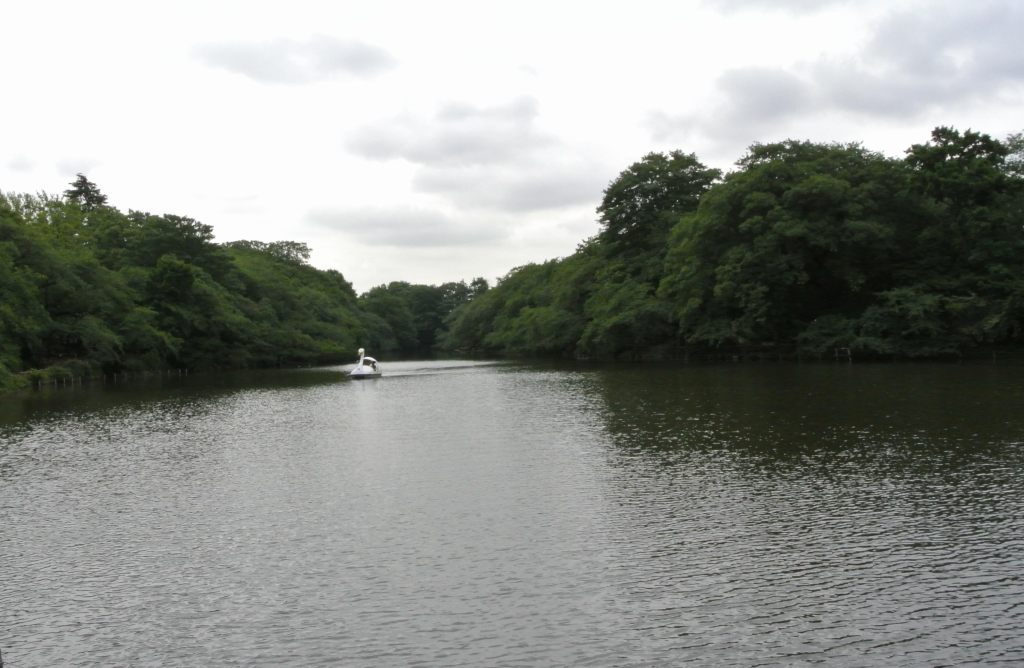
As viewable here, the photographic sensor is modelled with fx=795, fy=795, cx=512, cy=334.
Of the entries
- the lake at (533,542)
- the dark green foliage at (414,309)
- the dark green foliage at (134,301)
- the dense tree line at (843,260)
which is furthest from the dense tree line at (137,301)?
the dense tree line at (843,260)

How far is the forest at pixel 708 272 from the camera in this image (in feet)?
145

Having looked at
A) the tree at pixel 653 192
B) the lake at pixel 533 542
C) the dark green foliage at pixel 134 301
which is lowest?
the lake at pixel 533 542

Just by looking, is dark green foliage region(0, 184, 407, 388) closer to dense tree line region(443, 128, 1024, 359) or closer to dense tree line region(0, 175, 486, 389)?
dense tree line region(0, 175, 486, 389)

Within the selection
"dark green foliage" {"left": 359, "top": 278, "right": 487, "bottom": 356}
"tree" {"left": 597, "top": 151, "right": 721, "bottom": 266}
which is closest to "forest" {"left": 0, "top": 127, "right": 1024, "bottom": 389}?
"tree" {"left": 597, "top": 151, "right": 721, "bottom": 266}

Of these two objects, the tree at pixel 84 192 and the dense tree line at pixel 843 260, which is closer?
the dense tree line at pixel 843 260

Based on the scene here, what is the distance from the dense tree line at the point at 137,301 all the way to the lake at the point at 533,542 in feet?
94.8

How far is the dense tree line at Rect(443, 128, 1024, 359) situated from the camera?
4325 centimetres

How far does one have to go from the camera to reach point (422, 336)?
14762cm

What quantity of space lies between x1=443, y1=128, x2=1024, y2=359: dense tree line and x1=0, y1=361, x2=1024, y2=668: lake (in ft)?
71.1

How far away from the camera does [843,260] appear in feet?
161

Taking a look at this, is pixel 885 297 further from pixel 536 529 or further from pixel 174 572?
pixel 174 572

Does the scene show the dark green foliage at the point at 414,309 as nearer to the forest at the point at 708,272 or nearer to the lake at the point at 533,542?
the forest at the point at 708,272

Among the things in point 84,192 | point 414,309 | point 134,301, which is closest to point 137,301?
point 134,301

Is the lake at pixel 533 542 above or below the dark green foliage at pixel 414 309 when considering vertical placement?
→ below
